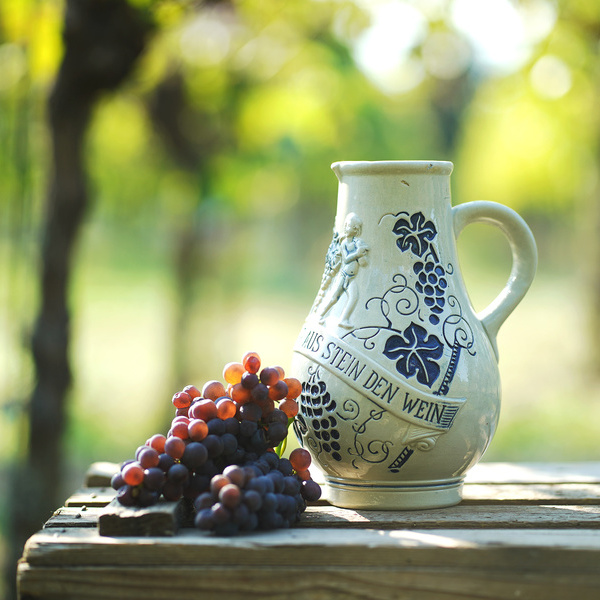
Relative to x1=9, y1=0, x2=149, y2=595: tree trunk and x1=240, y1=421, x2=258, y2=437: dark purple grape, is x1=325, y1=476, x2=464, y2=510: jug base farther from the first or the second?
x1=9, y1=0, x2=149, y2=595: tree trunk

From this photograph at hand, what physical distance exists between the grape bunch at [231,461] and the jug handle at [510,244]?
0.34 meters

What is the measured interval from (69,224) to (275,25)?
181 centimetres

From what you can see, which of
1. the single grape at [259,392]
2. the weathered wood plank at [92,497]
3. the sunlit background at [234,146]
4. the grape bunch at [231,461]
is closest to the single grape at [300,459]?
the grape bunch at [231,461]

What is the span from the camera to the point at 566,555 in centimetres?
102

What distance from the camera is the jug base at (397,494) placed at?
1.24 metres

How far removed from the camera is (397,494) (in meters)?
1.24

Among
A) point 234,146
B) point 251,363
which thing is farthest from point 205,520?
point 234,146

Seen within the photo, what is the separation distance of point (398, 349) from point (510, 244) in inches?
11.2

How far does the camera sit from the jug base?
1.24 meters

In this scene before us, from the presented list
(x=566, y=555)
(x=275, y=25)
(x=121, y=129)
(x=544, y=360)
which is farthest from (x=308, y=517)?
(x=544, y=360)

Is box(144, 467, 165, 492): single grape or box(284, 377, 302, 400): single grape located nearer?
box(144, 467, 165, 492): single grape

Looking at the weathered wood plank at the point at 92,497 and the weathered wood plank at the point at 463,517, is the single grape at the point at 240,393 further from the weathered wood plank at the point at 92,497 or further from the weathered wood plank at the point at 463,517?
the weathered wood plank at the point at 92,497

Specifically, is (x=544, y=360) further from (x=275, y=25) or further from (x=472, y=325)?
(x=472, y=325)

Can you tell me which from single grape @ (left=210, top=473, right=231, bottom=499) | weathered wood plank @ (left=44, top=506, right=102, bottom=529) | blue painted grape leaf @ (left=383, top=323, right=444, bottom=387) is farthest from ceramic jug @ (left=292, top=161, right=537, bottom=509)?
weathered wood plank @ (left=44, top=506, right=102, bottom=529)
